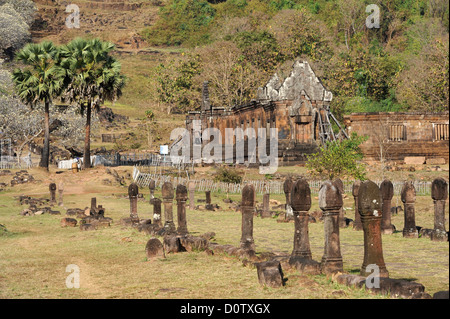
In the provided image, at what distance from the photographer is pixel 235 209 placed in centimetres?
3000

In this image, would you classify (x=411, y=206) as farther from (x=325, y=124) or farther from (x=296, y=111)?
Result: (x=325, y=124)

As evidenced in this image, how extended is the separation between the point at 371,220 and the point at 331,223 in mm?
1017

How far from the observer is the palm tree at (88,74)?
160ft

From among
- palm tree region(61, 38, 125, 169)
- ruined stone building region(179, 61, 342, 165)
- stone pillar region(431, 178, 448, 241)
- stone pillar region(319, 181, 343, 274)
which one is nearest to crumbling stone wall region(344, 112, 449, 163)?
ruined stone building region(179, 61, 342, 165)

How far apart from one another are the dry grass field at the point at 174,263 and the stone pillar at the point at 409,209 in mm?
498

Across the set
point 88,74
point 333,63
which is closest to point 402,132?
point 88,74

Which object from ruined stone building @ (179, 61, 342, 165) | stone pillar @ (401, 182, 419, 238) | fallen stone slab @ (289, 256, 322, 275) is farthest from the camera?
ruined stone building @ (179, 61, 342, 165)

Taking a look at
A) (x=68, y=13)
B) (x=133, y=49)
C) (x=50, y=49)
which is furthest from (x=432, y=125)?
(x=68, y=13)

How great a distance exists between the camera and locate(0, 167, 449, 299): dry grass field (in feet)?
36.8

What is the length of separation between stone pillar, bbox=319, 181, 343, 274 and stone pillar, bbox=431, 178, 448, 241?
5244 mm

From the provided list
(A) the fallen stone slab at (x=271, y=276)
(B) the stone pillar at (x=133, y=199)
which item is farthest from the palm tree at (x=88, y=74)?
(A) the fallen stone slab at (x=271, y=276)

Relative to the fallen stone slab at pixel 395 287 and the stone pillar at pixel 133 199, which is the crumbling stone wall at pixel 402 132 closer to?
the stone pillar at pixel 133 199

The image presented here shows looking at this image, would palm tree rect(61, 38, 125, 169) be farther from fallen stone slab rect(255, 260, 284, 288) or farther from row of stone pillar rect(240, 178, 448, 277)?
fallen stone slab rect(255, 260, 284, 288)

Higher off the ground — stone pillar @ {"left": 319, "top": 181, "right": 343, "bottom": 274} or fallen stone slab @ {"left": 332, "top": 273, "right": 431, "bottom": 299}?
stone pillar @ {"left": 319, "top": 181, "right": 343, "bottom": 274}
